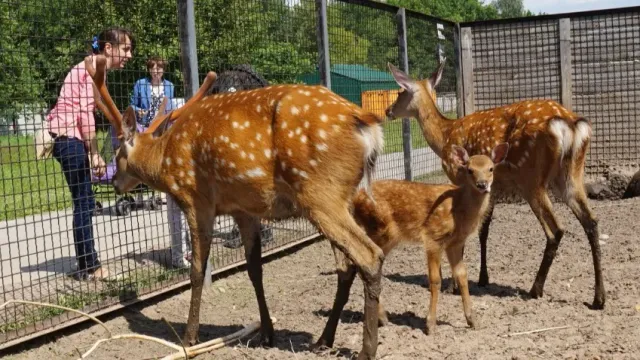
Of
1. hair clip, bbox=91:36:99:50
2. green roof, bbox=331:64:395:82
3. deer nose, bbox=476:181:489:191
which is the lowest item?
deer nose, bbox=476:181:489:191

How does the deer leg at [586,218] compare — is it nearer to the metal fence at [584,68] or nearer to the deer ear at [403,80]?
the deer ear at [403,80]

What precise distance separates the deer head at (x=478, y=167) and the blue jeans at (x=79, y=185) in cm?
296

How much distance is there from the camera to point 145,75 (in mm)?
6852

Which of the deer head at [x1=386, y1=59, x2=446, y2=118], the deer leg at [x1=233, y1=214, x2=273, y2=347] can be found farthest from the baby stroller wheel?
the deer head at [x1=386, y1=59, x2=446, y2=118]

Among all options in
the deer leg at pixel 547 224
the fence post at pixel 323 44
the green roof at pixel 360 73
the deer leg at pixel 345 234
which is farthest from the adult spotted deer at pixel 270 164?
the green roof at pixel 360 73

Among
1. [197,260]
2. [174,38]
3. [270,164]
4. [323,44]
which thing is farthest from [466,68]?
[270,164]

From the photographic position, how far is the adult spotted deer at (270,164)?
15.1 ft

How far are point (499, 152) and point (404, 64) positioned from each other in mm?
4286

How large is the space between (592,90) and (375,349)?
7942 mm

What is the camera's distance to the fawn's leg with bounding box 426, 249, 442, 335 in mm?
5445

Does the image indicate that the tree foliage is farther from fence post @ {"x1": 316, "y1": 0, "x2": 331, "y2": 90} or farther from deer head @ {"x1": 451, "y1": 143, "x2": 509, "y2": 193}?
deer head @ {"x1": 451, "y1": 143, "x2": 509, "y2": 193}

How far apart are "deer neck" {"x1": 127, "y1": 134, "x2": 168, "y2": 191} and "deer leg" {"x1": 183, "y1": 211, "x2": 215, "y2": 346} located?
35cm

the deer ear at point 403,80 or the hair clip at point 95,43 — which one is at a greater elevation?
the hair clip at point 95,43

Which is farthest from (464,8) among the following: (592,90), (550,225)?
(550,225)
